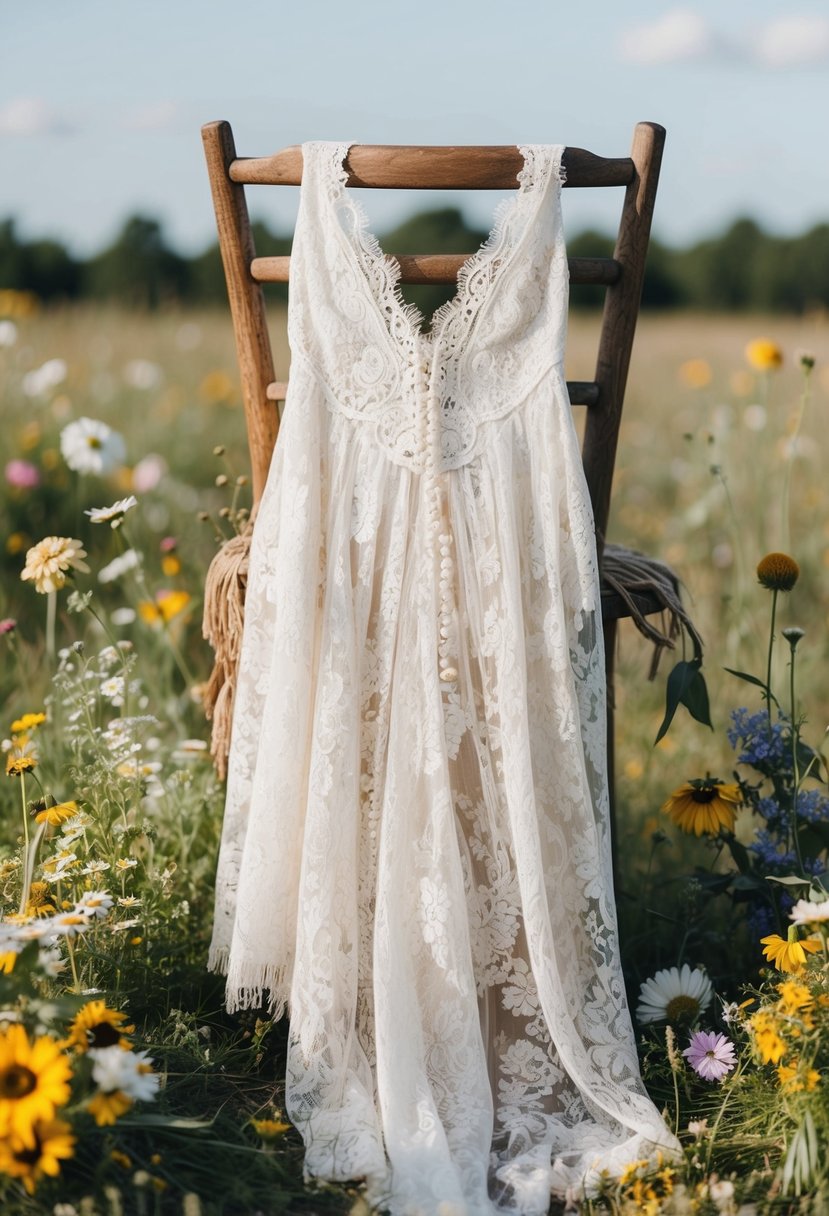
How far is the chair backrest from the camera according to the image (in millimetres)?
1572

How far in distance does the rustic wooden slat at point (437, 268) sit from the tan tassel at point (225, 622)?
43 cm

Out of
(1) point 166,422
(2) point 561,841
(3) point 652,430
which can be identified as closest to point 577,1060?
(2) point 561,841

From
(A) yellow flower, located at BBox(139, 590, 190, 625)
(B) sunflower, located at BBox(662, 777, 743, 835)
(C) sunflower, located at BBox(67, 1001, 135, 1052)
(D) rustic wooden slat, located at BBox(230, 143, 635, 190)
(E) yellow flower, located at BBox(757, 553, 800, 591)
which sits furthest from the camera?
(A) yellow flower, located at BBox(139, 590, 190, 625)

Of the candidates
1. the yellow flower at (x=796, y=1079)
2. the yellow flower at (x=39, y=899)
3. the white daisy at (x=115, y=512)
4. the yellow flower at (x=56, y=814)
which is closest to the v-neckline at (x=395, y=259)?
the white daisy at (x=115, y=512)

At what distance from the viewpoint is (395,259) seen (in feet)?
5.33

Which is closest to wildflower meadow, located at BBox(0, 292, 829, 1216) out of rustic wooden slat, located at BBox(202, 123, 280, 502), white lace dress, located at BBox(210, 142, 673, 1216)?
white lace dress, located at BBox(210, 142, 673, 1216)

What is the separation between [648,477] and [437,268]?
3494 millimetres

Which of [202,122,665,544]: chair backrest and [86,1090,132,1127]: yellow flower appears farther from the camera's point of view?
[202,122,665,544]: chair backrest

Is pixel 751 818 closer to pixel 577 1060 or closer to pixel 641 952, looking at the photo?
pixel 641 952

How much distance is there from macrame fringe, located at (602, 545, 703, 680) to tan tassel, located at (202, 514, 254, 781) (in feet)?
1.95

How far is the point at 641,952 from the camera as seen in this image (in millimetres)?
2154

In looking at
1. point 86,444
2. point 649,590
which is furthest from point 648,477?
point 649,590

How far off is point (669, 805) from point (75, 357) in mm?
4060

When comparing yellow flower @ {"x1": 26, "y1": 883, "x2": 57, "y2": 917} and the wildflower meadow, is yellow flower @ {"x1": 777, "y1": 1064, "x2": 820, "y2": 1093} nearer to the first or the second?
the wildflower meadow
